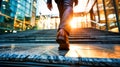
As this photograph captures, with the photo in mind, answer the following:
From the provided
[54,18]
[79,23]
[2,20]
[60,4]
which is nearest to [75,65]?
[60,4]

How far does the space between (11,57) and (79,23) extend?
21823 millimetres

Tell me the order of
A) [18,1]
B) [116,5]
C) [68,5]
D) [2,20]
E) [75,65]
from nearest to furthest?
[75,65]
[68,5]
[116,5]
[2,20]
[18,1]

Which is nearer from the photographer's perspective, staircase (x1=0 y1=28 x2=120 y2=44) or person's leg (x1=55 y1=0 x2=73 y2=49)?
person's leg (x1=55 y1=0 x2=73 y2=49)

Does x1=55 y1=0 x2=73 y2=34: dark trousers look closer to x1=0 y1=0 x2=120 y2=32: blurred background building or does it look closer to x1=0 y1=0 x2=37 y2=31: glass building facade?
x1=0 y1=0 x2=120 y2=32: blurred background building

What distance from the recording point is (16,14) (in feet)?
81.1

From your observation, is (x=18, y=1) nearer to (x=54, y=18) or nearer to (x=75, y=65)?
(x=54, y=18)

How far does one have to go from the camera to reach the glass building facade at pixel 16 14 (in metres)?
20.5

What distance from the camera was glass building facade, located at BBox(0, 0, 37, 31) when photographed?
67.1 feet

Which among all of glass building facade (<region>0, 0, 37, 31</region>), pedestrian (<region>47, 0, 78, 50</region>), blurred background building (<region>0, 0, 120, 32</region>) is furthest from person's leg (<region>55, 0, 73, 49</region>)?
glass building facade (<region>0, 0, 37, 31</region>)

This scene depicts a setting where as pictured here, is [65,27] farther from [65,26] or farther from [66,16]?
[66,16]

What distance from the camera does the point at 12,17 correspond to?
23.1m

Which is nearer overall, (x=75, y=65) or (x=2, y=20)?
(x=75, y=65)

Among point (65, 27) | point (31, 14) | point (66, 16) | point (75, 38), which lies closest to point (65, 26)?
point (65, 27)

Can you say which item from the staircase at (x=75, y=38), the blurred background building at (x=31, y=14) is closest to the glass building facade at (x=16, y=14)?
the blurred background building at (x=31, y=14)
